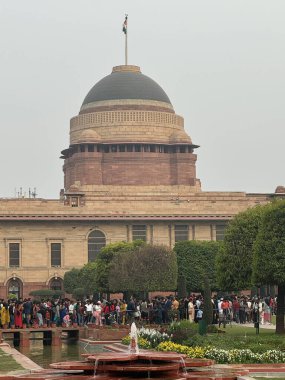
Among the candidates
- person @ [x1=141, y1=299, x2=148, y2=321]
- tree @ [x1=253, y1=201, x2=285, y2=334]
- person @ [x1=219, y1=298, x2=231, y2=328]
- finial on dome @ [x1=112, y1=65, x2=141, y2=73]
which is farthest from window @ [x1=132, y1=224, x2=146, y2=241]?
tree @ [x1=253, y1=201, x2=285, y2=334]

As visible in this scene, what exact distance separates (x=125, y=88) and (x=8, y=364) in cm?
7291

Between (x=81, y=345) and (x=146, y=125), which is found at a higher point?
(x=146, y=125)

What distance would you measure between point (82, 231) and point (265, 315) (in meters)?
38.3

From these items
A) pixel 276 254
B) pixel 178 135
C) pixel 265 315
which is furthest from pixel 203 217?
pixel 276 254

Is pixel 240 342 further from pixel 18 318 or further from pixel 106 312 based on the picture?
pixel 106 312

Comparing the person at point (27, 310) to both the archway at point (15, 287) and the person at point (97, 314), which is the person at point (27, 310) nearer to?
the person at point (97, 314)

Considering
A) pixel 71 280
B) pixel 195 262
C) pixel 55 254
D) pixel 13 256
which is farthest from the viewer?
pixel 55 254

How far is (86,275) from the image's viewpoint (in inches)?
3027

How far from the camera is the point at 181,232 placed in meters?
88.8

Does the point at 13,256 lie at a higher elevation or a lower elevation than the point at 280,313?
higher

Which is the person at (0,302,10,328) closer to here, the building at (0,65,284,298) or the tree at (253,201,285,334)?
the tree at (253,201,285,334)

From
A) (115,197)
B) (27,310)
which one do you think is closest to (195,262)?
(115,197)

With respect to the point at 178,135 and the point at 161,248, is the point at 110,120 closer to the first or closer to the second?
the point at 178,135

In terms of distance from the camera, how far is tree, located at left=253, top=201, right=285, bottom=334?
37.2 metres
